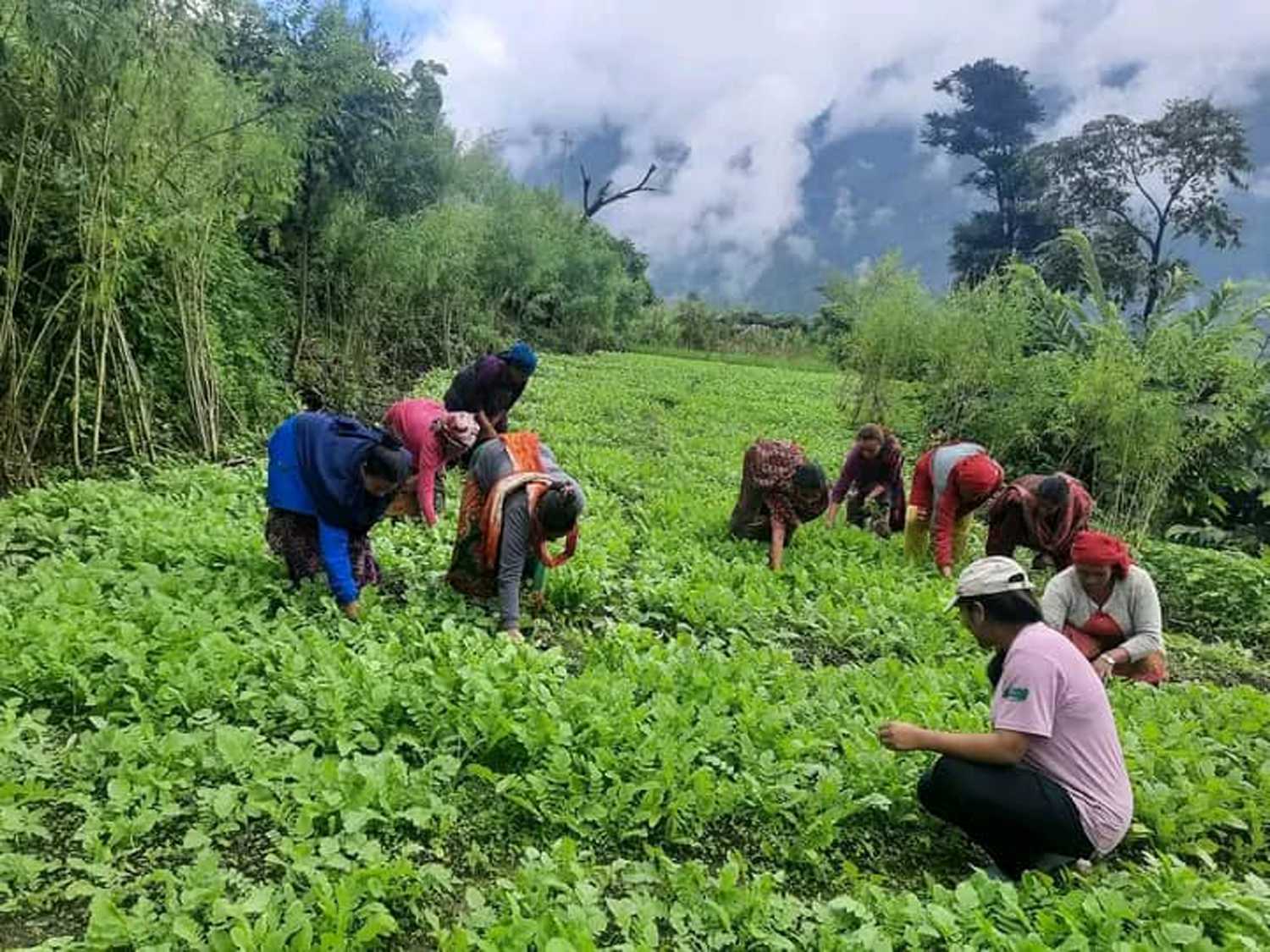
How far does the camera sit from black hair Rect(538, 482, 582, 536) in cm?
516

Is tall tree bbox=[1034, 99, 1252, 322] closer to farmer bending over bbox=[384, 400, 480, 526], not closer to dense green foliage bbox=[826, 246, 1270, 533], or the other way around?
dense green foliage bbox=[826, 246, 1270, 533]

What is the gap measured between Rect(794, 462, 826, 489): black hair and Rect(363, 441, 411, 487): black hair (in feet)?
11.3

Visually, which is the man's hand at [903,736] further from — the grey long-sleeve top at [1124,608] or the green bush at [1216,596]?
the green bush at [1216,596]

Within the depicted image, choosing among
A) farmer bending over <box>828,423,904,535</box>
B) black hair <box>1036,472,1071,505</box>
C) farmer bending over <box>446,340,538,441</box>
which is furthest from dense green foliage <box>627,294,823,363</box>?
black hair <box>1036,472,1071,505</box>

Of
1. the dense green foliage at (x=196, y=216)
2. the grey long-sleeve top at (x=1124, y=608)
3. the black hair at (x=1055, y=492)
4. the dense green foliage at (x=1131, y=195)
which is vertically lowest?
the grey long-sleeve top at (x=1124, y=608)

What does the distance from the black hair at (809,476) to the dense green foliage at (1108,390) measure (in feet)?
18.1

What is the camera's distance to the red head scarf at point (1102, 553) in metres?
5.15

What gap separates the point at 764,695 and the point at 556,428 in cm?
946

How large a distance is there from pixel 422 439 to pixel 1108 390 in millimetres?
8497

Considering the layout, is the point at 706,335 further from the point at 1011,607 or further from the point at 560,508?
the point at 1011,607

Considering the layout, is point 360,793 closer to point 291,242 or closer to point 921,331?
point 291,242

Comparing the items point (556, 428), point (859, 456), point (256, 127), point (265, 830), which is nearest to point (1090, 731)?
point (265, 830)

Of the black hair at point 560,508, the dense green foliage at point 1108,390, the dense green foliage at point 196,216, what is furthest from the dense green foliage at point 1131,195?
the black hair at point 560,508

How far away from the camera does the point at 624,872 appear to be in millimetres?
3336
